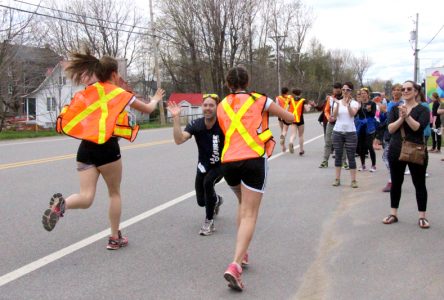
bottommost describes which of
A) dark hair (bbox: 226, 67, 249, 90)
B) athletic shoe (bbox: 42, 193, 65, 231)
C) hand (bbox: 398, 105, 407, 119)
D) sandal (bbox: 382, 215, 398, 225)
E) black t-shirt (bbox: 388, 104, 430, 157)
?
sandal (bbox: 382, 215, 398, 225)

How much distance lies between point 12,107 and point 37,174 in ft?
69.8

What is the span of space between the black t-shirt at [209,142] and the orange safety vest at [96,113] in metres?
1.16

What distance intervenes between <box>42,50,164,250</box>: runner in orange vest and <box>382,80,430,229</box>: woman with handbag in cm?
295

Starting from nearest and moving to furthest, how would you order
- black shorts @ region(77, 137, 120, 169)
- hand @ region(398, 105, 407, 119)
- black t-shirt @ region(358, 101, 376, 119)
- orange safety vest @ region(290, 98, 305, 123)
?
black shorts @ region(77, 137, 120, 169) → hand @ region(398, 105, 407, 119) → black t-shirt @ region(358, 101, 376, 119) → orange safety vest @ region(290, 98, 305, 123)

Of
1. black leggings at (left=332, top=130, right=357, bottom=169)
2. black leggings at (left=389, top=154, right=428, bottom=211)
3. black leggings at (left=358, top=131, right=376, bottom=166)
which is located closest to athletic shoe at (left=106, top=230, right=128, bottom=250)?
black leggings at (left=389, top=154, right=428, bottom=211)

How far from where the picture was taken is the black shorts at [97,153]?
15.9 ft

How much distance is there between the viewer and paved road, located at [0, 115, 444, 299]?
162 inches

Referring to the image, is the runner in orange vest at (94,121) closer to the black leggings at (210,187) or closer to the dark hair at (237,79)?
the dark hair at (237,79)

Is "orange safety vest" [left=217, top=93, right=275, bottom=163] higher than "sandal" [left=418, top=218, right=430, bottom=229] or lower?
higher

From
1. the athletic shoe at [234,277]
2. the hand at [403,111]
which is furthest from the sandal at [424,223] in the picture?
the athletic shoe at [234,277]

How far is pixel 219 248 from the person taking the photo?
5.23 meters

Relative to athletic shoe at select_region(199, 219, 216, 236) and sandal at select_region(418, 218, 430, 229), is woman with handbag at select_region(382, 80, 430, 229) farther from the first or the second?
athletic shoe at select_region(199, 219, 216, 236)

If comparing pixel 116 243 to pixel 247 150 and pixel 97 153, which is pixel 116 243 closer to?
pixel 97 153

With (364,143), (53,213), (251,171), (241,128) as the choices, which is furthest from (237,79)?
(364,143)
